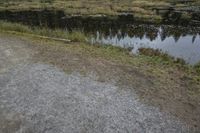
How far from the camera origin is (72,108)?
10633 mm

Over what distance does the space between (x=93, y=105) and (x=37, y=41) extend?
1080 centimetres

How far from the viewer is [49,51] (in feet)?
58.7

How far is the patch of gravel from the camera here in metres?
9.44

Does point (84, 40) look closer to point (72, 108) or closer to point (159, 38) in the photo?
point (159, 38)

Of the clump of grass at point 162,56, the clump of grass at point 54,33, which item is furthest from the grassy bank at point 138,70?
the clump of grass at point 54,33

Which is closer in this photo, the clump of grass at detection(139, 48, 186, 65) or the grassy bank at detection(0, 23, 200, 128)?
the grassy bank at detection(0, 23, 200, 128)

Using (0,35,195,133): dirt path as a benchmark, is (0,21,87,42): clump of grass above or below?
above

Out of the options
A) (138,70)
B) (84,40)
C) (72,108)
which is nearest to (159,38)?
(84,40)

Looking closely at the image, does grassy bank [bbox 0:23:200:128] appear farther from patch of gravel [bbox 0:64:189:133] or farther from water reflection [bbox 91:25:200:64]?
water reflection [bbox 91:25:200:64]

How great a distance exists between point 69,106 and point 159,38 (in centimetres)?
1943

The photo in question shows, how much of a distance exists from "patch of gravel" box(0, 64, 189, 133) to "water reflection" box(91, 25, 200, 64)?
36.2 feet

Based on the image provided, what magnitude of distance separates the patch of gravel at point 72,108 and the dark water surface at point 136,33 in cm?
944

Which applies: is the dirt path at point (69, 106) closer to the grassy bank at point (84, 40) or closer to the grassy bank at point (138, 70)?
the grassy bank at point (138, 70)

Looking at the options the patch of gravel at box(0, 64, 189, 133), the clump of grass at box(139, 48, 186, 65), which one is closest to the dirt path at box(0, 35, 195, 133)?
the patch of gravel at box(0, 64, 189, 133)
